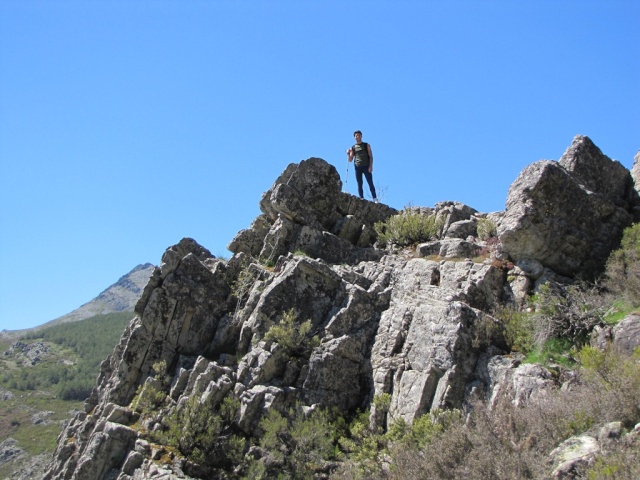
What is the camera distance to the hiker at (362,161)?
26172 millimetres

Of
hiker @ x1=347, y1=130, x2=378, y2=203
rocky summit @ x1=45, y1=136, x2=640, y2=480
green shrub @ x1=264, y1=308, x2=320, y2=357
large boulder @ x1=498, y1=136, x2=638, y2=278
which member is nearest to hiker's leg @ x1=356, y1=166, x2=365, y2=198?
hiker @ x1=347, y1=130, x2=378, y2=203

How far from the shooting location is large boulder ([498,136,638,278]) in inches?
691

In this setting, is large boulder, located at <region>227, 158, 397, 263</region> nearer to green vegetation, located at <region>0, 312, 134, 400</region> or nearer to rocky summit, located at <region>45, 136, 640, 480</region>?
rocky summit, located at <region>45, 136, 640, 480</region>

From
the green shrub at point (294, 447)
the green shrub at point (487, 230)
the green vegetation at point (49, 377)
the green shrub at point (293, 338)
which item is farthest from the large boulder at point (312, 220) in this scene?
the green vegetation at point (49, 377)

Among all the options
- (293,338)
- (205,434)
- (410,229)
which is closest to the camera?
(205,434)

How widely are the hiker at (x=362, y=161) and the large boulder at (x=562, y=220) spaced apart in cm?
867

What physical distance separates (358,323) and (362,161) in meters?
9.74

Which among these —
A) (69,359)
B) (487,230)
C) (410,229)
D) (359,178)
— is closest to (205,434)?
(410,229)

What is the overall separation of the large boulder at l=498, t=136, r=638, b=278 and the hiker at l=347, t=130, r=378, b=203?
8675mm

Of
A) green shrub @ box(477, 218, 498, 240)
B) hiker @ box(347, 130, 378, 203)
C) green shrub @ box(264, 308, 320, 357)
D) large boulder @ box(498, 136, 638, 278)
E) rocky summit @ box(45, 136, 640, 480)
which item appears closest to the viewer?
rocky summit @ box(45, 136, 640, 480)

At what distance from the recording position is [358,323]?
18578 mm

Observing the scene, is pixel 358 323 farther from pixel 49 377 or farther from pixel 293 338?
pixel 49 377

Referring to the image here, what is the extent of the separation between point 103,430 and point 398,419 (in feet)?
28.5

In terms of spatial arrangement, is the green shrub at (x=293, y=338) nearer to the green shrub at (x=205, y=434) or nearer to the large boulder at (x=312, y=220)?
the green shrub at (x=205, y=434)
